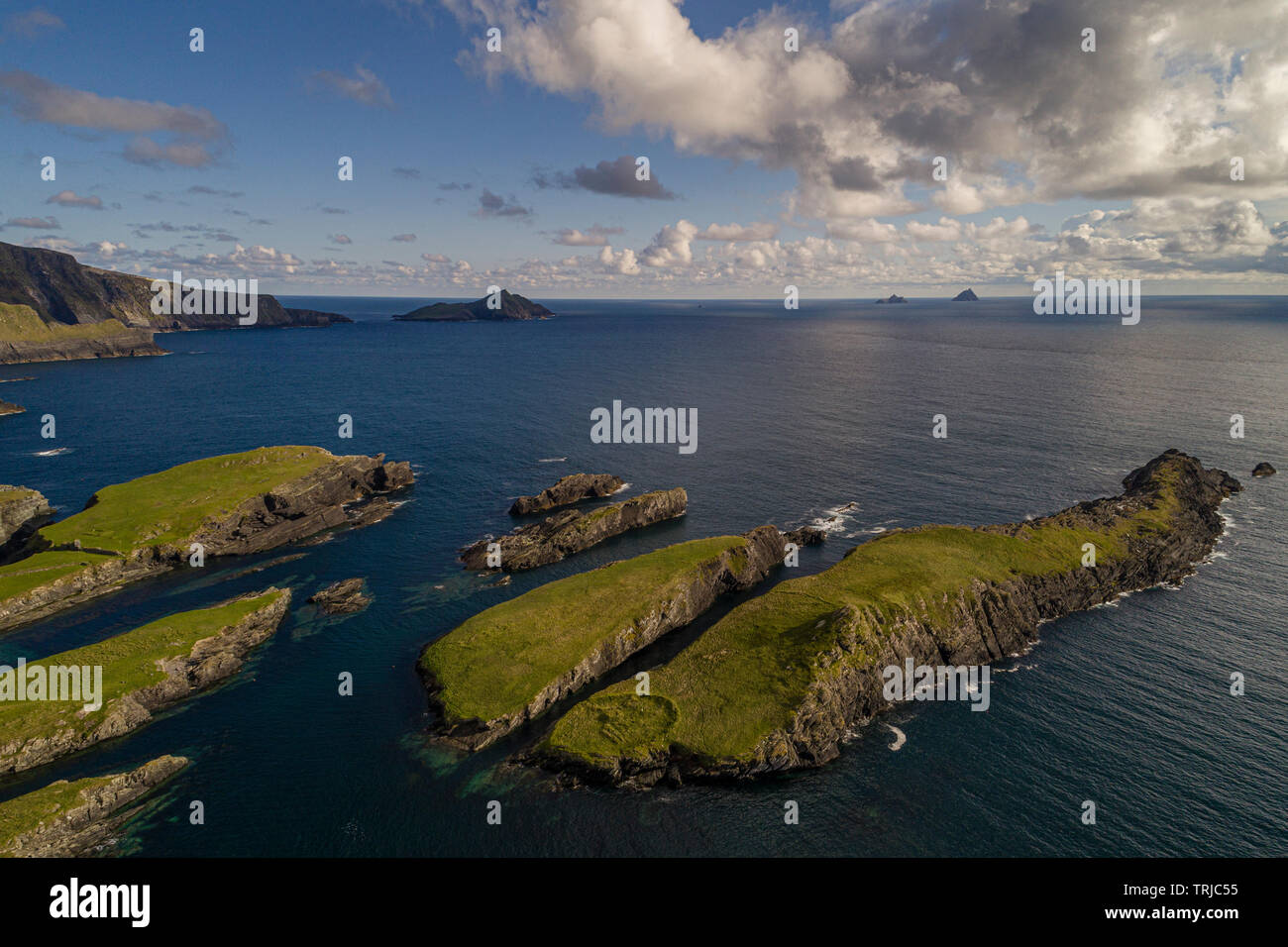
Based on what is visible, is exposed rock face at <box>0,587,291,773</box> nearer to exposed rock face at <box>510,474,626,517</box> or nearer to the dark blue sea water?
the dark blue sea water

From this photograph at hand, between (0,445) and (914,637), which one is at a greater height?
(0,445)

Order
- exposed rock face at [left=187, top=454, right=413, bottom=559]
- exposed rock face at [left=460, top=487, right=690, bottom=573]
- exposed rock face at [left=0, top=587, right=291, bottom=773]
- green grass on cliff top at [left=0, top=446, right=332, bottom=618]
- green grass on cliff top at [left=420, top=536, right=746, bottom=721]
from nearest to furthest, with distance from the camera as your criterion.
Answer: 1. exposed rock face at [left=0, top=587, right=291, bottom=773]
2. green grass on cliff top at [left=420, top=536, right=746, bottom=721]
3. green grass on cliff top at [left=0, top=446, right=332, bottom=618]
4. exposed rock face at [left=460, top=487, right=690, bottom=573]
5. exposed rock face at [left=187, top=454, right=413, bottom=559]

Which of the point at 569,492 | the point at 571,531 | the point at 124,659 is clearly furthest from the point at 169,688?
the point at 569,492

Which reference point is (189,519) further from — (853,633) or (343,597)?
(853,633)

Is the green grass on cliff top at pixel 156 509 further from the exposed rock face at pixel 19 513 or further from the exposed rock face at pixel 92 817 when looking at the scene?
the exposed rock face at pixel 92 817

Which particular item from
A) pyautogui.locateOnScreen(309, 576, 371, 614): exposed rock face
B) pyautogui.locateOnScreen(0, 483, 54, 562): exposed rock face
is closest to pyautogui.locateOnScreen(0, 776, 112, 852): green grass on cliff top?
pyautogui.locateOnScreen(309, 576, 371, 614): exposed rock face
